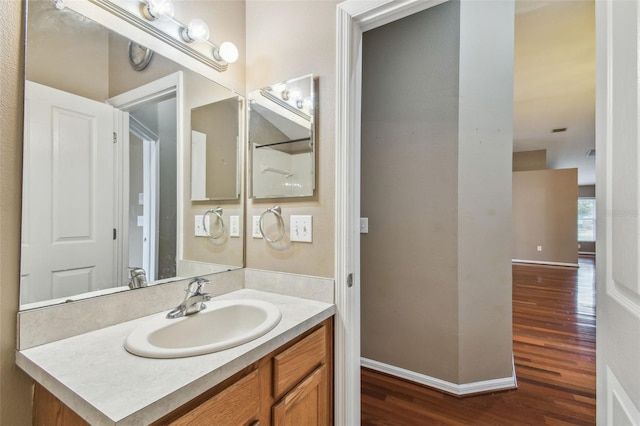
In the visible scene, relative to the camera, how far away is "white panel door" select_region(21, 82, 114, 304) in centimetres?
82

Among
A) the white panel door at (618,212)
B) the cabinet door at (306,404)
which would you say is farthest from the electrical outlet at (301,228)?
the white panel door at (618,212)

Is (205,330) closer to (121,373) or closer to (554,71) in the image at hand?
(121,373)

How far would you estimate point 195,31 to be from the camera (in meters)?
1.22

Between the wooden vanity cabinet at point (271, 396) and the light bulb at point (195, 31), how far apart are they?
4.41 ft

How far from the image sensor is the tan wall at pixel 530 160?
21.6 feet

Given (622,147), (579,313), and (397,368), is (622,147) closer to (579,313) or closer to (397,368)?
(397,368)

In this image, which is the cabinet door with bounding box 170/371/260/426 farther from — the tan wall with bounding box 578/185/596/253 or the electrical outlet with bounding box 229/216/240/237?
the tan wall with bounding box 578/185/596/253

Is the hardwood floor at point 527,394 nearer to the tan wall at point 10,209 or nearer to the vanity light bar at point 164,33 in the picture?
the tan wall at point 10,209

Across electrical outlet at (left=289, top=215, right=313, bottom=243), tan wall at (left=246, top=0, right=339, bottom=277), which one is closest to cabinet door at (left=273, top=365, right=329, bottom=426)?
tan wall at (left=246, top=0, right=339, bottom=277)

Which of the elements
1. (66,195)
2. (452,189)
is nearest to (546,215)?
(452,189)

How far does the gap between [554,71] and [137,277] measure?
449cm

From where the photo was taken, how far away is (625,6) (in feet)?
1.80

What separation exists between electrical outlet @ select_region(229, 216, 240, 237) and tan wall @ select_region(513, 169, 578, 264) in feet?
23.3

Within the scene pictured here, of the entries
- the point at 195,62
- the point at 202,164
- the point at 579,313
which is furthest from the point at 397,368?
the point at 579,313
